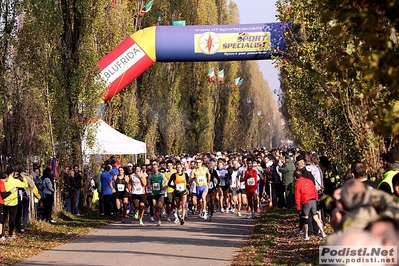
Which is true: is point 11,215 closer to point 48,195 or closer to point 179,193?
point 48,195

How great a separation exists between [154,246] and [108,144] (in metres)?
11.2

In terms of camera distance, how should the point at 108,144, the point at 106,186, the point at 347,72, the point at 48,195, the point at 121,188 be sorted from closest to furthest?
1. the point at 347,72
2. the point at 48,195
3. the point at 121,188
4. the point at 106,186
5. the point at 108,144

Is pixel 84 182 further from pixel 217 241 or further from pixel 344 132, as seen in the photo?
pixel 344 132

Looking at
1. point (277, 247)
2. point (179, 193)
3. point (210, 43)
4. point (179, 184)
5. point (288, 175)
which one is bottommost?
point (277, 247)

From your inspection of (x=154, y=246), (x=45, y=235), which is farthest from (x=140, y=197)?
(x=154, y=246)

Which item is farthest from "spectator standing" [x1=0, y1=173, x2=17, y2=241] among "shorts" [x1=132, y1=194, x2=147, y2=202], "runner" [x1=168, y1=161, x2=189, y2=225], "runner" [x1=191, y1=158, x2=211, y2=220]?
"runner" [x1=191, y1=158, x2=211, y2=220]

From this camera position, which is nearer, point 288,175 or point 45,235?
point 45,235

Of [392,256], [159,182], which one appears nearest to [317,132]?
[159,182]

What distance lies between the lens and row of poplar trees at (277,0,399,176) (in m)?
6.23

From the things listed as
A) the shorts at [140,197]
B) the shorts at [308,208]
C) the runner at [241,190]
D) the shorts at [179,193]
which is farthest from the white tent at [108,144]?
the shorts at [308,208]

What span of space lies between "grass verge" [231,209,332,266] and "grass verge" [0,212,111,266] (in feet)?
14.6

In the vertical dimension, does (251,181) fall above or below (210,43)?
below

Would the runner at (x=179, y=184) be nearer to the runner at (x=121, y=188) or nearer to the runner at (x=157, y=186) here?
the runner at (x=157, y=186)

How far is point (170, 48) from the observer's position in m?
28.7
